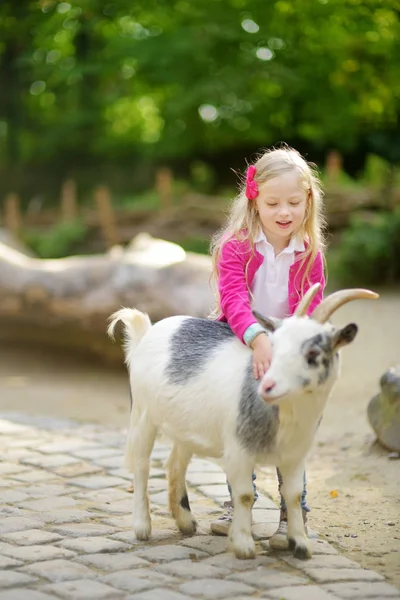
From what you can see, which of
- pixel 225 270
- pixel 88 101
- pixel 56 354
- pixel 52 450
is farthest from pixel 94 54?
pixel 225 270

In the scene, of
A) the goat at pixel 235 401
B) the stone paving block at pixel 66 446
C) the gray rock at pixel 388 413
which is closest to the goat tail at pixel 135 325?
the goat at pixel 235 401

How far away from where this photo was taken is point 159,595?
316 centimetres

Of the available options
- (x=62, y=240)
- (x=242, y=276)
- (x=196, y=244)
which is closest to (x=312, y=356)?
(x=242, y=276)

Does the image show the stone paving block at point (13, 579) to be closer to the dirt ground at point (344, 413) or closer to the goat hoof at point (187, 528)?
the goat hoof at point (187, 528)

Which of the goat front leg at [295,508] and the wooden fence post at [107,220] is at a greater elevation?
the goat front leg at [295,508]

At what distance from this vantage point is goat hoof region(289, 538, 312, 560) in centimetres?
365

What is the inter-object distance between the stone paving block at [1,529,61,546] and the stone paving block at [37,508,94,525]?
0.67 ft

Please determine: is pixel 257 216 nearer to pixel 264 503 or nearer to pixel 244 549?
pixel 244 549

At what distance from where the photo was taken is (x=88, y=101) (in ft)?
73.0

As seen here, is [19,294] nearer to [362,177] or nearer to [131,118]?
[362,177]

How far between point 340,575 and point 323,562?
17cm

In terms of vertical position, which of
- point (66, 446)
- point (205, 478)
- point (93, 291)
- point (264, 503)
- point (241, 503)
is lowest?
point (93, 291)

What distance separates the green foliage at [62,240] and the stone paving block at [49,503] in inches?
484

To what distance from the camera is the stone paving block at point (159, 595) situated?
10.3 ft
